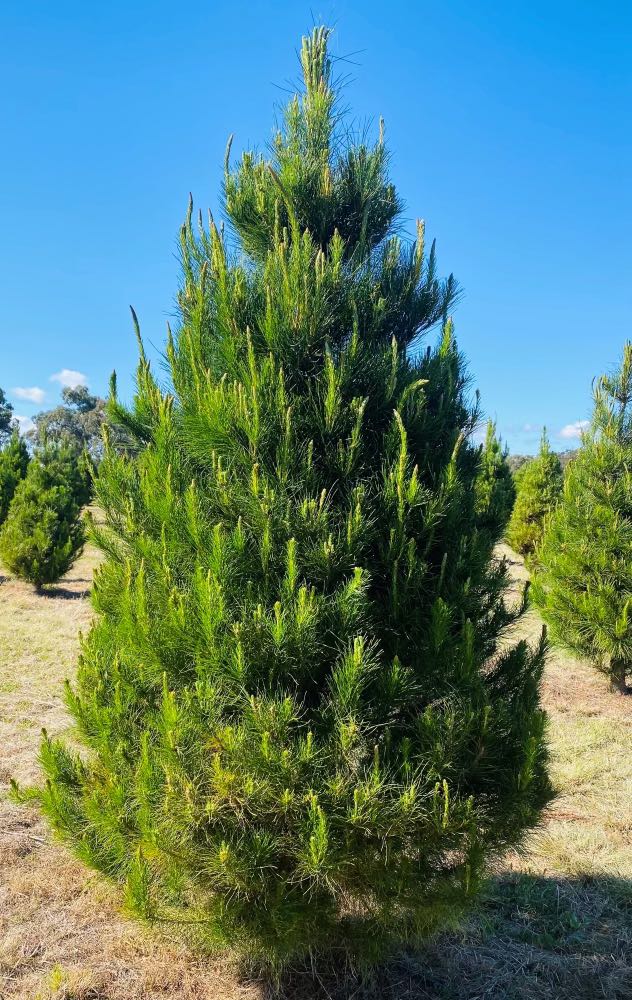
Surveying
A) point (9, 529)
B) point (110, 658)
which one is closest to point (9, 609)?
point (9, 529)

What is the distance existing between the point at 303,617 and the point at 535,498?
15.2 metres

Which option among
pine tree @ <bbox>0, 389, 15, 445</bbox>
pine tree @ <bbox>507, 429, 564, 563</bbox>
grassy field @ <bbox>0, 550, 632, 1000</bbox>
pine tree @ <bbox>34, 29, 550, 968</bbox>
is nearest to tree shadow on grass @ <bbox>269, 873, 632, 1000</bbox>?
grassy field @ <bbox>0, 550, 632, 1000</bbox>

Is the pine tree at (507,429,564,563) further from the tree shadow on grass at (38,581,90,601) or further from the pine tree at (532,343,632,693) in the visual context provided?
the tree shadow on grass at (38,581,90,601)

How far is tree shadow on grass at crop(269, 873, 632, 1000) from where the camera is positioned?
3.26 meters

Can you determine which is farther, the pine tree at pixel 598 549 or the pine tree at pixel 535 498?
the pine tree at pixel 535 498

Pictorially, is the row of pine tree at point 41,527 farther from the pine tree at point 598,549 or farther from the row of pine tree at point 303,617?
the row of pine tree at point 303,617

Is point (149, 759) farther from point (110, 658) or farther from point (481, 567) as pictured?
point (481, 567)

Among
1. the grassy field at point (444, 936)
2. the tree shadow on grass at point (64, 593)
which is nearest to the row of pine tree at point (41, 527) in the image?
the tree shadow on grass at point (64, 593)

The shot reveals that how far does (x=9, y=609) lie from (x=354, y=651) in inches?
461

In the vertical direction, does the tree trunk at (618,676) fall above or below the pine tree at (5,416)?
below

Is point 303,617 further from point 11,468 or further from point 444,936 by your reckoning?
point 11,468

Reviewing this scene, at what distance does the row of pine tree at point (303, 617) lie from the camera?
258 cm

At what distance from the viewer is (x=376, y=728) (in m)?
2.69

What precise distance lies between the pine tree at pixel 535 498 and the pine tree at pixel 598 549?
7.35m
